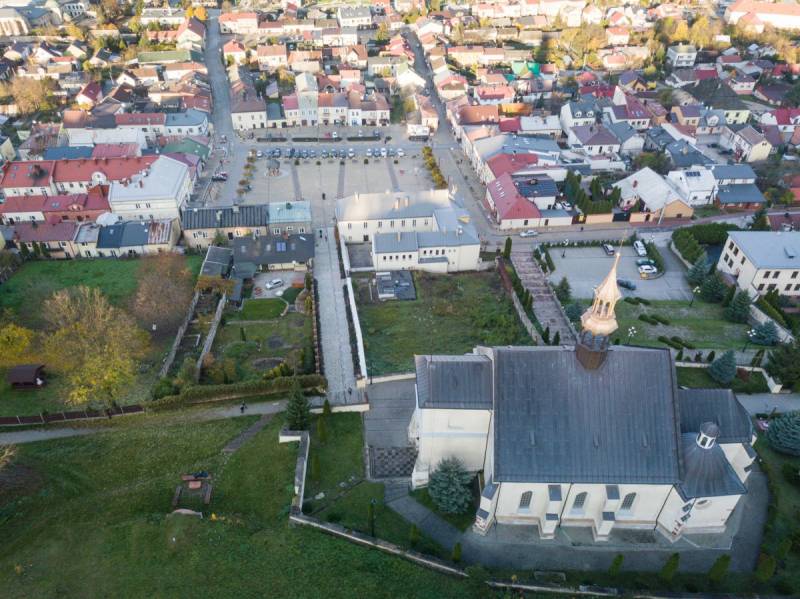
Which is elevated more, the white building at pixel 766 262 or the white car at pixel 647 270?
the white building at pixel 766 262

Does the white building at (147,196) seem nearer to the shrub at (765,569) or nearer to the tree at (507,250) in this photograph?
the tree at (507,250)

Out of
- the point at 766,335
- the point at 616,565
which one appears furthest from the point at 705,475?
the point at 766,335

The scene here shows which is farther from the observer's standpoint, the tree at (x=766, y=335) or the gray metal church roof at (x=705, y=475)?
the tree at (x=766, y=335)

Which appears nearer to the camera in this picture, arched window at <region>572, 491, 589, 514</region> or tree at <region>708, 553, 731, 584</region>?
tree at <region>708, 553, 731, 584</region>

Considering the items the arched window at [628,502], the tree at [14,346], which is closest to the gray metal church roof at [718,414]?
the arched window at [628,502]

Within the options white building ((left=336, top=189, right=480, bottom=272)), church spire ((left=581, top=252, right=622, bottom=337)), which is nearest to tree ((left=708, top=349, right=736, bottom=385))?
church spire ((left=581, top=252, right=622, bottom=337))

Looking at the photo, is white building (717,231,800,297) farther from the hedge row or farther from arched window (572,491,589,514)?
the hedge row

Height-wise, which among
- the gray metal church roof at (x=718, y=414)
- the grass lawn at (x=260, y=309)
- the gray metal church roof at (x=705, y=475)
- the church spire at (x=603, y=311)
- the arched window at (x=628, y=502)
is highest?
the church spire at (x=603, y=311)
